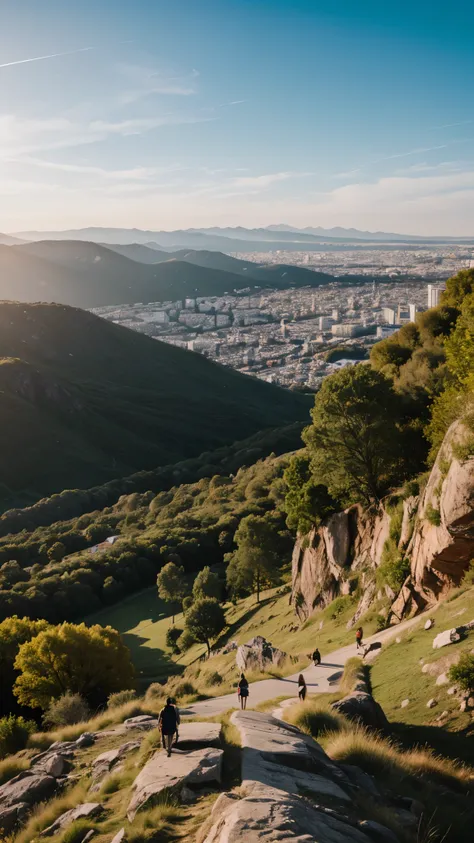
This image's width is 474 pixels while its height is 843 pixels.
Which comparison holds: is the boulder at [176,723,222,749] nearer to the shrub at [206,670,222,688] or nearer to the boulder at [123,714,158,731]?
the boulder at [123,714,158,731]

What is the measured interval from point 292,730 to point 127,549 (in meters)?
60.8

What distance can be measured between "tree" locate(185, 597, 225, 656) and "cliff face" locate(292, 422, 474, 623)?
8.70 meters

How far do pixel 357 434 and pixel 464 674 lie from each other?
16.4 meters

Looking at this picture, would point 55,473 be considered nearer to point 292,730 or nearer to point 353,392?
point 353,392

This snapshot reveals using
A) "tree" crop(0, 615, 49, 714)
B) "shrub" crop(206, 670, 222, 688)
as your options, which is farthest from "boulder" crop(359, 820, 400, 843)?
"tree" crop(0, 615, 49, 714)

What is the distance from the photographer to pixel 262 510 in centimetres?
7000

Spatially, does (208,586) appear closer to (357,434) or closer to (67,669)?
(67,669)

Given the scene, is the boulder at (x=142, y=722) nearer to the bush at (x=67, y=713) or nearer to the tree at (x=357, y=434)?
the bush at (x=67, y=713)

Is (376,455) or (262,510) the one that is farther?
(262,510)

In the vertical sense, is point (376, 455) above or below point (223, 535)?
above

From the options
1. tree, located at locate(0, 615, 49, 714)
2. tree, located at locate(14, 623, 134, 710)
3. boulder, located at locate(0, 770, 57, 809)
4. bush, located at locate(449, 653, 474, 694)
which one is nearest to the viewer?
boulder, located at locate(0, 770, 57, 809)

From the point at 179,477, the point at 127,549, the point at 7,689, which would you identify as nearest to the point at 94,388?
the point at 179,477

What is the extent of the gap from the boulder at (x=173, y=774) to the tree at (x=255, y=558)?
34.9 m

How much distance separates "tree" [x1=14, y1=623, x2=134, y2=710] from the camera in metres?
28.9
